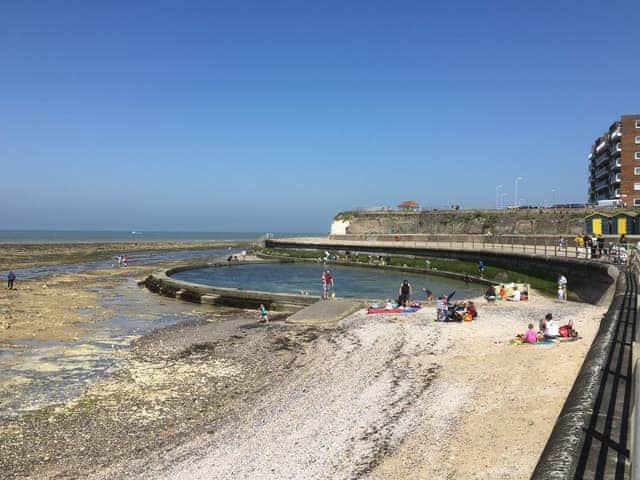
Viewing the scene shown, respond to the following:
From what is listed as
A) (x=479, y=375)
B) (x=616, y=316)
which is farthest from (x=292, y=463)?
(x=616, y=316)

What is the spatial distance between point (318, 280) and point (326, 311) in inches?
733

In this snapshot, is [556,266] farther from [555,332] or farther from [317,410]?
[317,410]

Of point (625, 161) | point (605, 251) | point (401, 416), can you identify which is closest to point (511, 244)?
point (605, 251)

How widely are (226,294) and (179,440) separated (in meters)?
18.4

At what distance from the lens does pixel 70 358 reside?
1644 centimetres

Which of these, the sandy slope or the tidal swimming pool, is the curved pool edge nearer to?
the tidal swimming pool

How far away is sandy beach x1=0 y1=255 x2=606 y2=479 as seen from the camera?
8.62 meters

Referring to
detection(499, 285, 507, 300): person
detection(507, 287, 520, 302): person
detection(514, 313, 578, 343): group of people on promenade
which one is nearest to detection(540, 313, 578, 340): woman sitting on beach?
detection(514, 313, 578, 343): group of people on promenade

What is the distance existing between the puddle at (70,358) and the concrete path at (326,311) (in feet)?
18.7

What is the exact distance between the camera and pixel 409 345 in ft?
53.2

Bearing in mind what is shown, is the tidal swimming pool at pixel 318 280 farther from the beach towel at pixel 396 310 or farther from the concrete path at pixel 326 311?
the beach towel at pixel 396 310

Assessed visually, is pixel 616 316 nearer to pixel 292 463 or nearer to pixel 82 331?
pixel 292 463

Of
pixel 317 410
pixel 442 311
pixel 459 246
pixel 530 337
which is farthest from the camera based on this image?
pixel 459 246

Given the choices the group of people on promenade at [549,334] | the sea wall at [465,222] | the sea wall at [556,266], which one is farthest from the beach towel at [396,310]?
the sea wall at [465,222]
